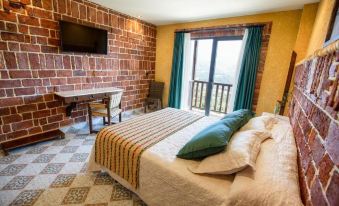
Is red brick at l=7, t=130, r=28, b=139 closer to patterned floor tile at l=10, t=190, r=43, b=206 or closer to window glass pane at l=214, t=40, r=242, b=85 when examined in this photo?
patterned floor tile at l=10, t=190, r=43, b=206

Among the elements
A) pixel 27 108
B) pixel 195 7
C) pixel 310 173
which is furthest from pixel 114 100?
pixel 310 173

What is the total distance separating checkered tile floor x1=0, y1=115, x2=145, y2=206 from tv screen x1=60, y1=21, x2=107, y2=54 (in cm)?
177

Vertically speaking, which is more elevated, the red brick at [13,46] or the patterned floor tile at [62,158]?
the red brick at [13,46]

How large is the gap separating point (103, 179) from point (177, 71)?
3.10 metres

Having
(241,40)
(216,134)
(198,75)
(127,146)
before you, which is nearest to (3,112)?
(127,146)

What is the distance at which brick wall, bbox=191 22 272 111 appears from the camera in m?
3.04

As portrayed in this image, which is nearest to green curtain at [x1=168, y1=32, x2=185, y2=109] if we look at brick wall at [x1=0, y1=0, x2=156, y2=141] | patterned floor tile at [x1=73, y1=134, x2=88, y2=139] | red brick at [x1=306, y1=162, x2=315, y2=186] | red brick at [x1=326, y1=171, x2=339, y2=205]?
brick wall at [x1=0, y1=0, x2=156, y2=141]

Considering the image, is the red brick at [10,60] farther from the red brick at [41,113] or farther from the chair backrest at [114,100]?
the chair backrest at [114,100]

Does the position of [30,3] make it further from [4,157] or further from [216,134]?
[216,134]

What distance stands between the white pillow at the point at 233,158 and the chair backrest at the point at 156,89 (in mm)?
3386

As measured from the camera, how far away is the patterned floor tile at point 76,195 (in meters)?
1.57

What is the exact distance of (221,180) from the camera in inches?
43.7

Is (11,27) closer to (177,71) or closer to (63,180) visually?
(63,180)

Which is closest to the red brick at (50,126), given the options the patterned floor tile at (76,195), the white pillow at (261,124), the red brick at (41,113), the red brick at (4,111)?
the red brick at (41,113)
